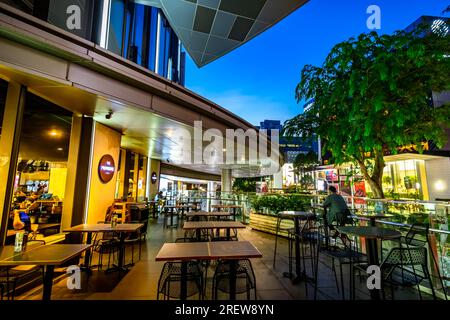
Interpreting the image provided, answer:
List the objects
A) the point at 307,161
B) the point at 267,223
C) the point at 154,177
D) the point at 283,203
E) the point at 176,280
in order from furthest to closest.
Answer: the point at 307,161 → the point at 154,177 → the point at 267,223 → the point at 283,203 → the point at 176,280

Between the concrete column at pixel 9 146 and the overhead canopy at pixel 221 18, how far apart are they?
16.4ft

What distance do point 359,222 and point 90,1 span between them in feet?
29.0

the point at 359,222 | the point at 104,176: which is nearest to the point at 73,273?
the point at 104,176

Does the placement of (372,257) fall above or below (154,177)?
below

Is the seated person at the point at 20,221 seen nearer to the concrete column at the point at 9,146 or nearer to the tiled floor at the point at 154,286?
the concrete column at the point at 9,146

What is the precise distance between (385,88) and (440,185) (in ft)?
37.3

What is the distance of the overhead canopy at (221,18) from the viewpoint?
6.27 metres

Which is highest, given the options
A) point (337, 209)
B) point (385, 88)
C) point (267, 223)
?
point (385, 88)

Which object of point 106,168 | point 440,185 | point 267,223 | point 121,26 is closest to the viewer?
point 106,168

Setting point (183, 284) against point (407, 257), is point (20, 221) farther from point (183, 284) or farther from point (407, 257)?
point (407, 257)

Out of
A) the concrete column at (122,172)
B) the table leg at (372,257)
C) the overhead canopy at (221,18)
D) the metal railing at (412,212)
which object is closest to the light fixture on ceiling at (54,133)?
the concrete column at (122,172)

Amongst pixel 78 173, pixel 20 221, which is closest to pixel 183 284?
pixel 78 173

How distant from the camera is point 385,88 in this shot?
4.31 metres

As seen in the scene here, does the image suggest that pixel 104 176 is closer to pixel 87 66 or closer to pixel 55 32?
pixel 87 66
